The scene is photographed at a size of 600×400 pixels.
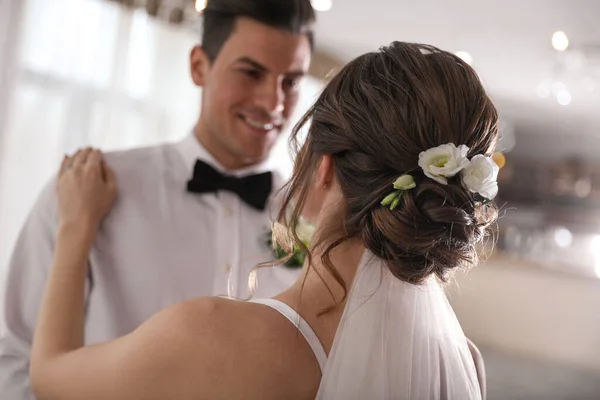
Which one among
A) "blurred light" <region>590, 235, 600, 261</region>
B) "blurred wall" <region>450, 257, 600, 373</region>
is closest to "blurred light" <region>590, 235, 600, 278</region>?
"blurred light" <region>590, 235, 600, 261</region>

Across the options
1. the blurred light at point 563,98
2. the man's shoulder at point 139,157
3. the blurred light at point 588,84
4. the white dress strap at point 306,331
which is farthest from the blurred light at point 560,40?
the white dress strap at point 306,331

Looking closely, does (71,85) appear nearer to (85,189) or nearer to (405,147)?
(85,189)

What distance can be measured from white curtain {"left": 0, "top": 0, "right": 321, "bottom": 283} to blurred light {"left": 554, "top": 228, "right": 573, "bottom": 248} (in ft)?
20.0

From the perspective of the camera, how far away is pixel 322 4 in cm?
460

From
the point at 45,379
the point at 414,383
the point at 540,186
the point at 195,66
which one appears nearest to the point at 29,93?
the point at 195,66

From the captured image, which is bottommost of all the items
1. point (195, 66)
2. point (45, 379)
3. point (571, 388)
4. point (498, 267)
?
point (571, 388)

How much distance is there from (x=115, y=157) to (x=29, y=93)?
Result: 1.42 metres

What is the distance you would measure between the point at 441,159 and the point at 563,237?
796 cm

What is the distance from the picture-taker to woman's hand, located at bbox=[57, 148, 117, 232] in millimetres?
1603

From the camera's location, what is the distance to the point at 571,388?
623cm

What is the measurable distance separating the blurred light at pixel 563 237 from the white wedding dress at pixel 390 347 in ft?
25.0

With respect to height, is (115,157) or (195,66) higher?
(195,66)

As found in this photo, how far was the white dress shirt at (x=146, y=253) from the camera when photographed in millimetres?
1683

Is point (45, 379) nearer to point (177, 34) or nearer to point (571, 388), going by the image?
point (177, 34)
